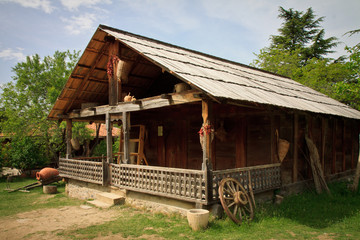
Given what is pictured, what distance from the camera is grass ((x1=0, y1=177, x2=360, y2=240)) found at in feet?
22.9

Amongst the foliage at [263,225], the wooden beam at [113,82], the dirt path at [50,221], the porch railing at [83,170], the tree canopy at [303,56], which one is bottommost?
the dirt path at [50,221]

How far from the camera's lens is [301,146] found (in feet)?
37.5

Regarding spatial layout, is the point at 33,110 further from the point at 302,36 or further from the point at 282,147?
the point at 302,36

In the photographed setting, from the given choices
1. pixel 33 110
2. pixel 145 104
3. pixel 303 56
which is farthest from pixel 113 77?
pixel 303 56

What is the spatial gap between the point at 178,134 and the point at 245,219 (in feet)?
20.0

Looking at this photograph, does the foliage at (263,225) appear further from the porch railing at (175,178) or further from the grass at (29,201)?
the grass at (29,201)

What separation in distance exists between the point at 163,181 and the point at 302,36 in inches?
1332

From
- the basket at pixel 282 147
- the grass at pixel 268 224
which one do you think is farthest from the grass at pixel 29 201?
the basket at pixel 282 147

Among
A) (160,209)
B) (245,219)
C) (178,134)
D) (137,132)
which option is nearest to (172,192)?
(160,209)

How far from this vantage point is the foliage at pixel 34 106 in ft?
64.3

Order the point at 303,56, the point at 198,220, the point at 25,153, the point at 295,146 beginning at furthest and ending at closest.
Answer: the point at 303,56 → the point at 25,153 → the point at 295,146 → the point at 198,220

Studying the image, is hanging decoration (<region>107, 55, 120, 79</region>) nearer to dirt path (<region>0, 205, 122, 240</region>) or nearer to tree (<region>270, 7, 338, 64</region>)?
dirt path (<region>0, 205, 122, 240</region>)

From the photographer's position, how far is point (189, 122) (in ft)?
41.9

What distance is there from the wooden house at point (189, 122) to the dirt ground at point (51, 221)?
1277 millimetres
